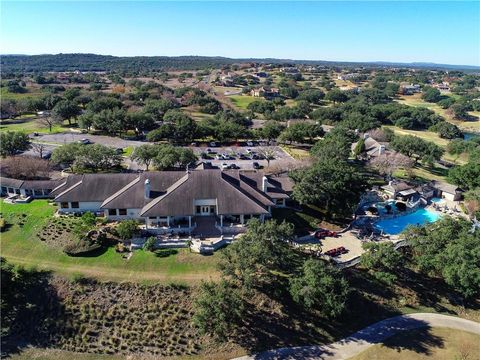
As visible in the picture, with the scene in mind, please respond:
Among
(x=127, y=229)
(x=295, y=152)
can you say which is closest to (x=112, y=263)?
(x=127, y=229)

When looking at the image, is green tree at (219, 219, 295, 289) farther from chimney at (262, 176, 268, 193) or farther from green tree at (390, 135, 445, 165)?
A: green tree at (390, 135, 445, 165)

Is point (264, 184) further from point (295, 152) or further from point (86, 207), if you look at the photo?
point (295, 152)

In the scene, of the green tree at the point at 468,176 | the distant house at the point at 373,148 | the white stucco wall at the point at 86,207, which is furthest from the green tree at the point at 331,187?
the distant house at the point at 373,148

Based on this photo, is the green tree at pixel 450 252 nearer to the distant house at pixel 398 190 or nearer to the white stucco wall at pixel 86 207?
the distant house at pixel 398 190

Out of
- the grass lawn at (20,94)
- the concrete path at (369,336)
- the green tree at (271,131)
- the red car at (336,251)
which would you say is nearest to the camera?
the concrete path at (369,336)

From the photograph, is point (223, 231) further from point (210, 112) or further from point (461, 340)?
point (210, 112)
